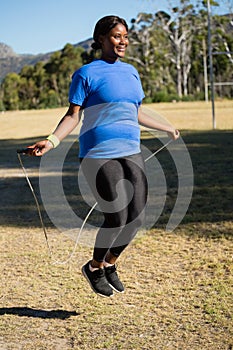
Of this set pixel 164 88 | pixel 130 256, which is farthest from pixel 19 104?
pixel 130 256

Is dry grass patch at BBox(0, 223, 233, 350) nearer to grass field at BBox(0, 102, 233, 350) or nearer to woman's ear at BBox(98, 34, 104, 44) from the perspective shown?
grass field at BBox(0, 102, 233, 350)

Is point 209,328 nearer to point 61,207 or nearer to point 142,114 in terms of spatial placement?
→ point 142,114

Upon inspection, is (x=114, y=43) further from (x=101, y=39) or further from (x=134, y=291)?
(x=134, y=291)

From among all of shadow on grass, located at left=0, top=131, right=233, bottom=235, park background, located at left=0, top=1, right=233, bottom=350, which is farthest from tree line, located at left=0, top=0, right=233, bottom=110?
park background, located at left=0, top=1, right=233, bottom=350

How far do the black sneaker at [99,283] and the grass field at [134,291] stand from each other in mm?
119

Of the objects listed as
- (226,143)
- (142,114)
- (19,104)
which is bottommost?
(19,104)

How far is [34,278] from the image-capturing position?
4.52 metres

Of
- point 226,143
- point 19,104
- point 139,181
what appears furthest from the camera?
point 19,104

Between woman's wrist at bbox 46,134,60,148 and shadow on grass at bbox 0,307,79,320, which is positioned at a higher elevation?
woman's wrist at bbox 46,134,60,148

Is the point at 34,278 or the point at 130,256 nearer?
the point at 34,278

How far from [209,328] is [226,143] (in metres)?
10.9

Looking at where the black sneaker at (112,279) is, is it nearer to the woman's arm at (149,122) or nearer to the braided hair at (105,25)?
the woman's arm at (149,122)

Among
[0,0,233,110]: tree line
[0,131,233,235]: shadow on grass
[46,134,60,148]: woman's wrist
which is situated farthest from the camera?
[0,0,233,110]: tree line

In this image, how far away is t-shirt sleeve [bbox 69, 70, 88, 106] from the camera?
3.39 m
